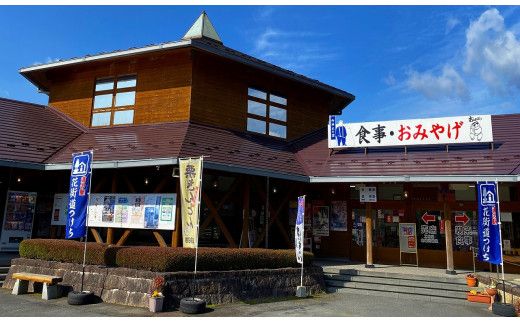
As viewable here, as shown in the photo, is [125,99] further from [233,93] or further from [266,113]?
[266,113]

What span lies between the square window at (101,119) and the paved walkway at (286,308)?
6.70 meters

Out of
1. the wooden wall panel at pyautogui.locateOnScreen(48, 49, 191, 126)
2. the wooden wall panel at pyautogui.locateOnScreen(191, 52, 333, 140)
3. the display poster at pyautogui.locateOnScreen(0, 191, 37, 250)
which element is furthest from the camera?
the wooden wall panel at pyautogui.locateOnScreen(191, 52, 333, 140)

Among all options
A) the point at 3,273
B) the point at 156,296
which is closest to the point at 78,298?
the point at 156,296

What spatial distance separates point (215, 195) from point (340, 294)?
4.98 meters

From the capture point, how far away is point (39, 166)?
12.6 meters

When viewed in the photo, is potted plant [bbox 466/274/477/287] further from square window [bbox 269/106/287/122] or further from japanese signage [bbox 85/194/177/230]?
square window [bbox 269/106/287/122]

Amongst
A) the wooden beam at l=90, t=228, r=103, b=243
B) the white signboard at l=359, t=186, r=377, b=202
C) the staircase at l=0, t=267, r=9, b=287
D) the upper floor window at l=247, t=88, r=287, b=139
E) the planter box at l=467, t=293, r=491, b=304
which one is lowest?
the planter box at l=467, t=293, r=491, b=304

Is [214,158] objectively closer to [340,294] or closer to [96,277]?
[96,277]

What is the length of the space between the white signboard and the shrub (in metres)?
8.43

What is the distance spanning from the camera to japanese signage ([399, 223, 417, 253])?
1440 cm

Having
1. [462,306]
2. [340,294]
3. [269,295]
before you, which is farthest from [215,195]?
[462,306]

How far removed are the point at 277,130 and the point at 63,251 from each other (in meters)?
8.96

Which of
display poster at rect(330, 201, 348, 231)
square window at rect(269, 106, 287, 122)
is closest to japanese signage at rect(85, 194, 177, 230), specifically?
square window at rect(269, 106, 287, 122)

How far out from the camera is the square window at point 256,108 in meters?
15.6
